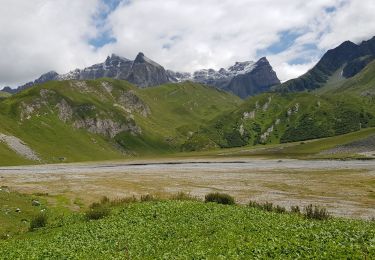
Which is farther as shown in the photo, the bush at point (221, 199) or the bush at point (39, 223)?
the bush at point (221, 199)

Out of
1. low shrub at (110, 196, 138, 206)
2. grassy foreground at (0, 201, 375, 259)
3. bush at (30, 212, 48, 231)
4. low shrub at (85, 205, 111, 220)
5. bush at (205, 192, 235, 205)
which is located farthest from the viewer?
bush at (205, 192, 235, 205)

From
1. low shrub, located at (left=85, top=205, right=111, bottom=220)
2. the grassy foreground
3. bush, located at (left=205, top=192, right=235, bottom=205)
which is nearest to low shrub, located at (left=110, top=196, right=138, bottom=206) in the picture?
low shrub, located at (left=85, top=205, right=111, bottom=220)

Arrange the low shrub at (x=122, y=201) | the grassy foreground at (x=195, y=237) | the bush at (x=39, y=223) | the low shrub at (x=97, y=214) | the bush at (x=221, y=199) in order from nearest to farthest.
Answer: the grassy foreground at (x=195, y=237) → the bush at (x=39, y=223) → the low shrub at (x=97, y=214) → the low shrub at (x=122, y=201) → the bush at (x=221, y=199)

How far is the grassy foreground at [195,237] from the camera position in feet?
71.4

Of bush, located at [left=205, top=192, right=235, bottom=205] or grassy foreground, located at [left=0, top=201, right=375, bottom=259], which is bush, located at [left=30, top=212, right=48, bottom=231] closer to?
grassy foreground, located at [left=0, top=201, right=375, bottom=259]

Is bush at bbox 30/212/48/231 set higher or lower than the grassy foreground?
lower

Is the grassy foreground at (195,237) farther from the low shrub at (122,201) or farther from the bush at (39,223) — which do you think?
the low shrub at (122,201)

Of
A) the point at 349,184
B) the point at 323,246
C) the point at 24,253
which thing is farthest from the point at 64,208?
the point at 349,184

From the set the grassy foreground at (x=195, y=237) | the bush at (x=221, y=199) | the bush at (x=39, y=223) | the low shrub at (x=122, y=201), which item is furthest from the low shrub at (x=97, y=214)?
the bush at (x=221, y=199)

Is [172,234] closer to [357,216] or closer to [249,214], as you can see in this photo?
[249,214]

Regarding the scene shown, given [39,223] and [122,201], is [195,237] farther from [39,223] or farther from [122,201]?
[122,201]

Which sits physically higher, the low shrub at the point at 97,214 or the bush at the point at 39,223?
the low shrub at the point at 97,214

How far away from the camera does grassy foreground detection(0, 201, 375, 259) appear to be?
2177 cm

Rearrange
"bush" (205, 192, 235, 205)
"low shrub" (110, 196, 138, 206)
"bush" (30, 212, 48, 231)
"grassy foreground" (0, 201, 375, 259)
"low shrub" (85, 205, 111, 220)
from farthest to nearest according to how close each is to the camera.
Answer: "bush" (205, 192, 235, 205) < "low shrub" (110, 196, 138, 206) < "low shrub" (85, 205, 111, 220) < "bush" (30, 212, 48, 231) < "grassy foreground" (0, 201, 375, 259)
